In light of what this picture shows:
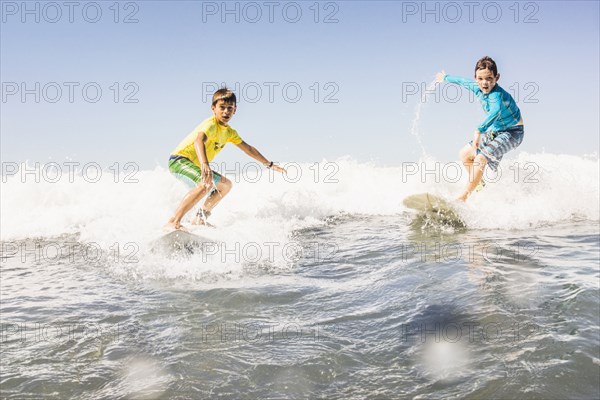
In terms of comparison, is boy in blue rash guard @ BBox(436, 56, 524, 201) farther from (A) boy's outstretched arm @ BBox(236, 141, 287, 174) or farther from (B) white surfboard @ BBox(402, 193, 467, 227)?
(A) boy's outstretched arm @ BBox(236, 141, 287, 174)

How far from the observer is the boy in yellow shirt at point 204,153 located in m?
6.98

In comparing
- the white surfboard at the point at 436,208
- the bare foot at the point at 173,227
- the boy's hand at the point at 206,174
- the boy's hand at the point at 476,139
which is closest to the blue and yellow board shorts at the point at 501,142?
the boy's hand at the point at 476,139

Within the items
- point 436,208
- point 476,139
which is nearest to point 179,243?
point 436,208

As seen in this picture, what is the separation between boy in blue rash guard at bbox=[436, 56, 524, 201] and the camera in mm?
7652

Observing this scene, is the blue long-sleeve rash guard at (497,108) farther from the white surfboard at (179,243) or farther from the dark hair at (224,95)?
the white surfboard at (179,243)

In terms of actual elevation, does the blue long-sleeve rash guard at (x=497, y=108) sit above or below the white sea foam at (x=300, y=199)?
above

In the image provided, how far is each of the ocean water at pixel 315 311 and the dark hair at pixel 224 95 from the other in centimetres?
200

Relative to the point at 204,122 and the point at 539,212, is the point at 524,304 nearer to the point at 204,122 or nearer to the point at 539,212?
the point at 204,122

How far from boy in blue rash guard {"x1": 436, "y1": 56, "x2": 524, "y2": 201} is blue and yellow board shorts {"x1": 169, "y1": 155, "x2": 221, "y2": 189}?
178 inches

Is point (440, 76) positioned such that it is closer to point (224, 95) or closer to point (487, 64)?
point (487, 64)

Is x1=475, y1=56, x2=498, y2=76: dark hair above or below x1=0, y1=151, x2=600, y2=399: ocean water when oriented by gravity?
above

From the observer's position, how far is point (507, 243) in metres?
6.83

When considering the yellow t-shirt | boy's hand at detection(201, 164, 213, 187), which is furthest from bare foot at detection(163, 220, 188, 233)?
the yellow t-shirt

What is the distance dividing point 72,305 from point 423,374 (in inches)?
138
